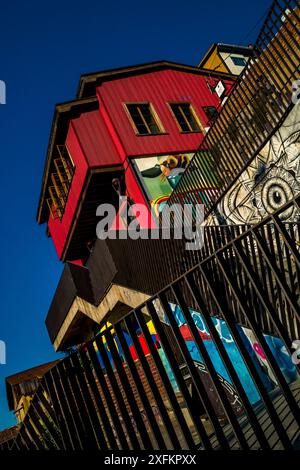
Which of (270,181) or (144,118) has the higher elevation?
(144,118)

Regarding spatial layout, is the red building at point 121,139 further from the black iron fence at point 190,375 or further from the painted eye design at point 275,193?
the black iron fence at point 190,375

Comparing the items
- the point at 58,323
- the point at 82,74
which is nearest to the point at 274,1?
the point at 82,74

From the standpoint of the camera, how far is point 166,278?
9.85 m

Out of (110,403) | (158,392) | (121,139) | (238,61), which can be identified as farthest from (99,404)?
(238,61)

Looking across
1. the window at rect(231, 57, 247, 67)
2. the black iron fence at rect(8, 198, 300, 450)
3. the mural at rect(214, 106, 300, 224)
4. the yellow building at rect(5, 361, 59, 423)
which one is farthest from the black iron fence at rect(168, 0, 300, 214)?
the yellow building at rect(5, 361, 59, 423)

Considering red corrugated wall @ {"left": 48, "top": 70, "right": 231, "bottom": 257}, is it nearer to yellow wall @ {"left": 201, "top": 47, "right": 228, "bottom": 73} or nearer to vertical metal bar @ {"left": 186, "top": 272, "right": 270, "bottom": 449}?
yellow wall @ {"left": 201, "top": 47, "right": 228, "bottom": 73}

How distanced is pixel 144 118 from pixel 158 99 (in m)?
1.82

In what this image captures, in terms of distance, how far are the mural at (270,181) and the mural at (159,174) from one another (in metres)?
6.20

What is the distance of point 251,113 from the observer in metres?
10.2

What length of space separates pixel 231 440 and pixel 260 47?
890 centimetres

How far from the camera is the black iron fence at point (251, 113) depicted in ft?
28.6

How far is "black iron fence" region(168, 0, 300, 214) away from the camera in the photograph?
8.70 metres

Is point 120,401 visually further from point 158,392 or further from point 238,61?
point 238,61

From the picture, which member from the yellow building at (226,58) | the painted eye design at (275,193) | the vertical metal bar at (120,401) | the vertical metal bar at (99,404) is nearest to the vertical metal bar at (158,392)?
the vertical metal bar at (120,401)
